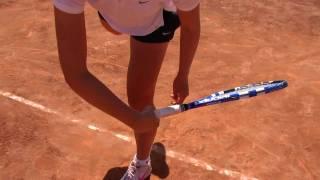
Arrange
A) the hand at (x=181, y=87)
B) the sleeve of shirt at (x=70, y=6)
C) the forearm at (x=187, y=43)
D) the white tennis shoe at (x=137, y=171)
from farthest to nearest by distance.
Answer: the white tennis shoe at (x=137, y=171) < the hand at (x=181, y=87) < the forearm at (x=187, y=43) < the sleeve of shirt at (x=70, y=6)

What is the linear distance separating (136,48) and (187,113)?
4.23ft

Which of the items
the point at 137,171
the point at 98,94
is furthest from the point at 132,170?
the point at 98,94

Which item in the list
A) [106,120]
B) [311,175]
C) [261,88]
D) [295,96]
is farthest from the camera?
[295,96]

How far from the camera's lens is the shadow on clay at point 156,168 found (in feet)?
9.62

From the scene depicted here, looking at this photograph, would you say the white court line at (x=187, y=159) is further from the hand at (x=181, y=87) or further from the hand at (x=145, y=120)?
the hand at (x=145, y=120)

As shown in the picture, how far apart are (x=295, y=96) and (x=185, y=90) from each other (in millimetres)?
1564

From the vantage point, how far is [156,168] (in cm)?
299

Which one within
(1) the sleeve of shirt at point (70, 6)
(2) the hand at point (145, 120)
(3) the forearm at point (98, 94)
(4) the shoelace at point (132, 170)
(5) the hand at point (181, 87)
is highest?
(1) the sleeve of shirt at point (70, 6)

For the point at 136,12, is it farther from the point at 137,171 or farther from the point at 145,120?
the point at 137,171

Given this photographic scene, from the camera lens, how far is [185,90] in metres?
2.49

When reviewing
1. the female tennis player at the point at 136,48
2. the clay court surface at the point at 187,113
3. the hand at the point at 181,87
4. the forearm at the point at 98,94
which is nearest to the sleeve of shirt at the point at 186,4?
the female tennis player at the point at 136,48

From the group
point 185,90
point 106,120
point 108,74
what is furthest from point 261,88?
point 108,74

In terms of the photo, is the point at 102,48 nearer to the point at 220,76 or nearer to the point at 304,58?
the point at 220,76

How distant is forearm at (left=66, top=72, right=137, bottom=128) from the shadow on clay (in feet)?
3.91
